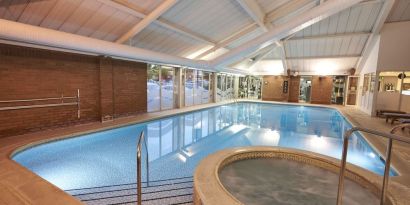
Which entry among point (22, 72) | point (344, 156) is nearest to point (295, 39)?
point (344, 156)

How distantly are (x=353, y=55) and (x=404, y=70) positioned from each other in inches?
156

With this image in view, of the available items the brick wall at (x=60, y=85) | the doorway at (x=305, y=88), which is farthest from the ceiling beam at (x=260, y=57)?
the brick wall at (x=60, y=85)

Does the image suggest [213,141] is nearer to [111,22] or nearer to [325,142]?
[325,142]

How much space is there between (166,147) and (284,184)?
2.84 m

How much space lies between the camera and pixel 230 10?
22.3ft

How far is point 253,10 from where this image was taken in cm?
662

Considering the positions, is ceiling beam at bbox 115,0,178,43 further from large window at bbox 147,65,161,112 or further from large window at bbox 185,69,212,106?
large window at bbox 185,69,212,106

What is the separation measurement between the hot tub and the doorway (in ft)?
43.1

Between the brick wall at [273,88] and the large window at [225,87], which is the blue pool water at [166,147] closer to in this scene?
the large window at [225,87]

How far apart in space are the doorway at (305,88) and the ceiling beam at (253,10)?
354 inches

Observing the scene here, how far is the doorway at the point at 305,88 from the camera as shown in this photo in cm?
1547

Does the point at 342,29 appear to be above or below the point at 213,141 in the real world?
above

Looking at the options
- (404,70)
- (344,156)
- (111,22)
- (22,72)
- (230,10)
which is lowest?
(344,156)

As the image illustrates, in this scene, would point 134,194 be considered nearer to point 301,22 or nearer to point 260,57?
point 301,22
